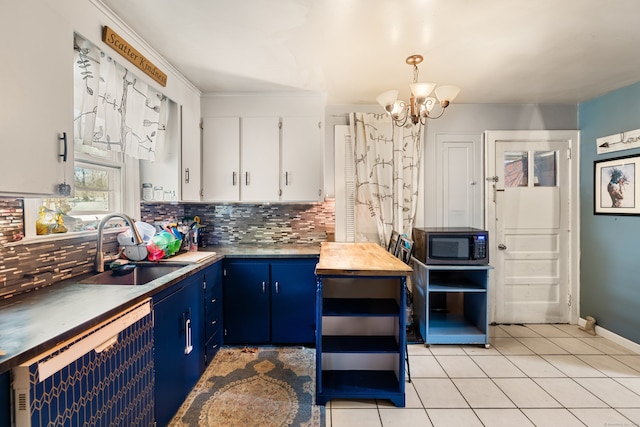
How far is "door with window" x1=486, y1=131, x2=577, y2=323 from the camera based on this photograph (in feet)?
11.0

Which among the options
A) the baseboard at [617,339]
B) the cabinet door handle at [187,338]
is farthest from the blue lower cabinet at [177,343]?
the baseboard at [617,339]

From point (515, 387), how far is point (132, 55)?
3.42 meters

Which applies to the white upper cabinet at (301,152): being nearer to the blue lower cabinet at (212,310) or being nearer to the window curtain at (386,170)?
the window curtain at (386,170)

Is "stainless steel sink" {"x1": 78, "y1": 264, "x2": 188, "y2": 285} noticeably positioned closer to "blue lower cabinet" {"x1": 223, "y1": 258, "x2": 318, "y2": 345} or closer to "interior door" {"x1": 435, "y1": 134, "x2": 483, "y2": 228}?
"blue lower cabinet" {"x1": 223, "y1": 258, "x2": 318, "y2": 345}

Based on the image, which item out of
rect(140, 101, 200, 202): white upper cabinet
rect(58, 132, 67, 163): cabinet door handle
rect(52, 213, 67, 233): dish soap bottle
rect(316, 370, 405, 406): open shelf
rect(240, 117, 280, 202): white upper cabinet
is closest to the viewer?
rect(58, 132, 67, 163): cabinet door handle

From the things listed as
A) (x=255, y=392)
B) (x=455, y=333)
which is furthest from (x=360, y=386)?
(x=455, y=333)

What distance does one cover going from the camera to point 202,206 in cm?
333

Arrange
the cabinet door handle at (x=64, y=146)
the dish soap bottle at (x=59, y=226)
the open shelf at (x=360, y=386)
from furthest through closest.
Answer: the open shelf at (x=360, y=386), the dish soap bottle at (x=59, y=226), the cabinet door handle at (x=64, y=146)

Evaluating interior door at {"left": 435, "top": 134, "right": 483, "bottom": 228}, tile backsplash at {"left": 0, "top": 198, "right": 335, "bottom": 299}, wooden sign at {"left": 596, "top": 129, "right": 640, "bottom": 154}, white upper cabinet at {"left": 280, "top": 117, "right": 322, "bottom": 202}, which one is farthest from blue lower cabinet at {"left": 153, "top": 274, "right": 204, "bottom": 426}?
wooden sign at {"left": 596, "top": 129, "right": 640, "bottom": 154}

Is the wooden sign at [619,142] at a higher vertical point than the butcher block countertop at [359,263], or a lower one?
higher

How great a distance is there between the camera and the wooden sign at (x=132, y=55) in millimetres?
1768

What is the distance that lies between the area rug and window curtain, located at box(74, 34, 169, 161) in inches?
67.1

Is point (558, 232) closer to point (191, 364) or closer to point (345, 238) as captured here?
point (345, 238)

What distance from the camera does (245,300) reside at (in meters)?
2.75
